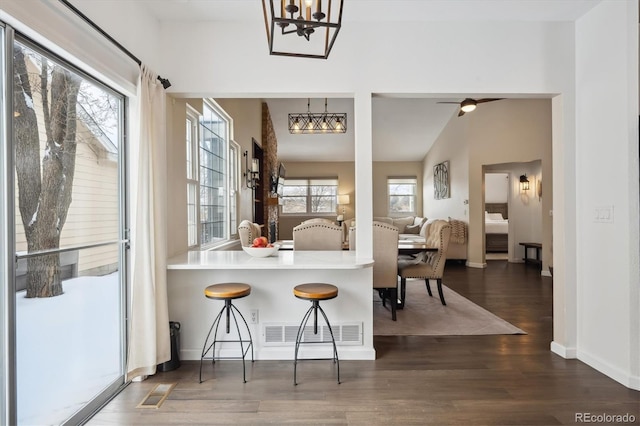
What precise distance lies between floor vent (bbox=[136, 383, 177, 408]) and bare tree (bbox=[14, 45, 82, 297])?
93 centimetres

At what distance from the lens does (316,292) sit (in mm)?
2574

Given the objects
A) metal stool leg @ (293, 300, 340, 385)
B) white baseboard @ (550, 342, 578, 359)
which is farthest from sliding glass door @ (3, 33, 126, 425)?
white baseboard @ (550, 342, 578, 359)

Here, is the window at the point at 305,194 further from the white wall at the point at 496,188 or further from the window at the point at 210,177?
the window at the point at 210,177

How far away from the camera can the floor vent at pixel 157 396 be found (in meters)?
2.29

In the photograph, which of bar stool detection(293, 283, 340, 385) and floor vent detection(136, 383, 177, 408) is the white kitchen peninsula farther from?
floor vent detection(136, 383, 177, 408)

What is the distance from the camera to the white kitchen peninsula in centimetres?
296

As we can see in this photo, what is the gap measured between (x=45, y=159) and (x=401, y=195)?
31.8ft

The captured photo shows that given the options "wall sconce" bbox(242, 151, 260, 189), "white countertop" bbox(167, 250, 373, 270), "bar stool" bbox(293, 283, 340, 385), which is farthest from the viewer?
"wall sconce" bbox(242, 151, 260, 189)

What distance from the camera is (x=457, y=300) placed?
4746 mm

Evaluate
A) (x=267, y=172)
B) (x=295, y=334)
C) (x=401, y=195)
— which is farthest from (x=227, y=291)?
(x=401, y=195)

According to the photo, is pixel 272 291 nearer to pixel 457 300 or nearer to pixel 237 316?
pixel 237 316

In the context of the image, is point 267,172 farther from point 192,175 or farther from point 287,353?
point 287,353

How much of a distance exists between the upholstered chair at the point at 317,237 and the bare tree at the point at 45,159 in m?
2.18

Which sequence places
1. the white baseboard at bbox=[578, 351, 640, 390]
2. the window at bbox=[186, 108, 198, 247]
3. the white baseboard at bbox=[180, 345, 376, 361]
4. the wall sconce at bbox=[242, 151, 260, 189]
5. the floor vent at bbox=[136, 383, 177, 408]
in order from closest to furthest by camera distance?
the floor vent at bbox=[136, 383, 177, 408]
the white baseboard at bbox=[578, 351, 640, 390]
the white baseboard at bbox=[180, 345, 376, 361]
the window at bbox=[186, 108, 198, 247]
the wall sconce at bbox=[242, 151, 260, 189]
